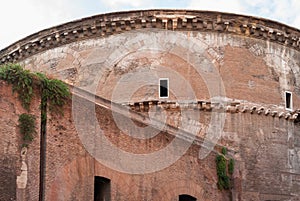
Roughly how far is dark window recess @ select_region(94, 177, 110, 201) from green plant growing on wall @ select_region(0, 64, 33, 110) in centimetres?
238

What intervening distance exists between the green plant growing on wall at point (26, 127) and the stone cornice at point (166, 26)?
901 centimetres

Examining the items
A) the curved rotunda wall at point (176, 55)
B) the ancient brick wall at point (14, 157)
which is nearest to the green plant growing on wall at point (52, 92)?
the ancient brick wall at point (14, 157)

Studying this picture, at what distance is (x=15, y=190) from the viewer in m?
9.97

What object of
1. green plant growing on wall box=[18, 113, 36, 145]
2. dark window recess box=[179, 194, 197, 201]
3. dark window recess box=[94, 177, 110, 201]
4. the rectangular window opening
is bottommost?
dark window recess box=[179, 194, 197, 201]

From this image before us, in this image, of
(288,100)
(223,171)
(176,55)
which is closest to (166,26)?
(176,55)

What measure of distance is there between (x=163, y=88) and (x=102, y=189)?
6.78 m

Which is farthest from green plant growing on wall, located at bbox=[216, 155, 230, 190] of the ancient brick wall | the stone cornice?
the ancient brick wall

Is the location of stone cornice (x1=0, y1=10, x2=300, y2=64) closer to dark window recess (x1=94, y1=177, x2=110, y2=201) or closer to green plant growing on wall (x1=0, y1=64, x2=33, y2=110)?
dark window recess (x1=94, y1=177, x2=110, y2=201)

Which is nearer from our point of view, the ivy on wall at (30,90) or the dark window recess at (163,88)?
the ivy on wall at (30,90)

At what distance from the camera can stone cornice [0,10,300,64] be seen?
19.0m

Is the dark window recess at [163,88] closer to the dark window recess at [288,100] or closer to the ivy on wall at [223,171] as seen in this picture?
the ivy on wall at [223,171]

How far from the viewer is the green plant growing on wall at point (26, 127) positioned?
34.1 feet

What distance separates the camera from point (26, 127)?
10445 millimetres

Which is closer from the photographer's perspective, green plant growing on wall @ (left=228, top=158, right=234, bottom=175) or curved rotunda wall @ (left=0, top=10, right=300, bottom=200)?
green plant growing on wall @ (left=228, top=158, right=234, bottom=175)
